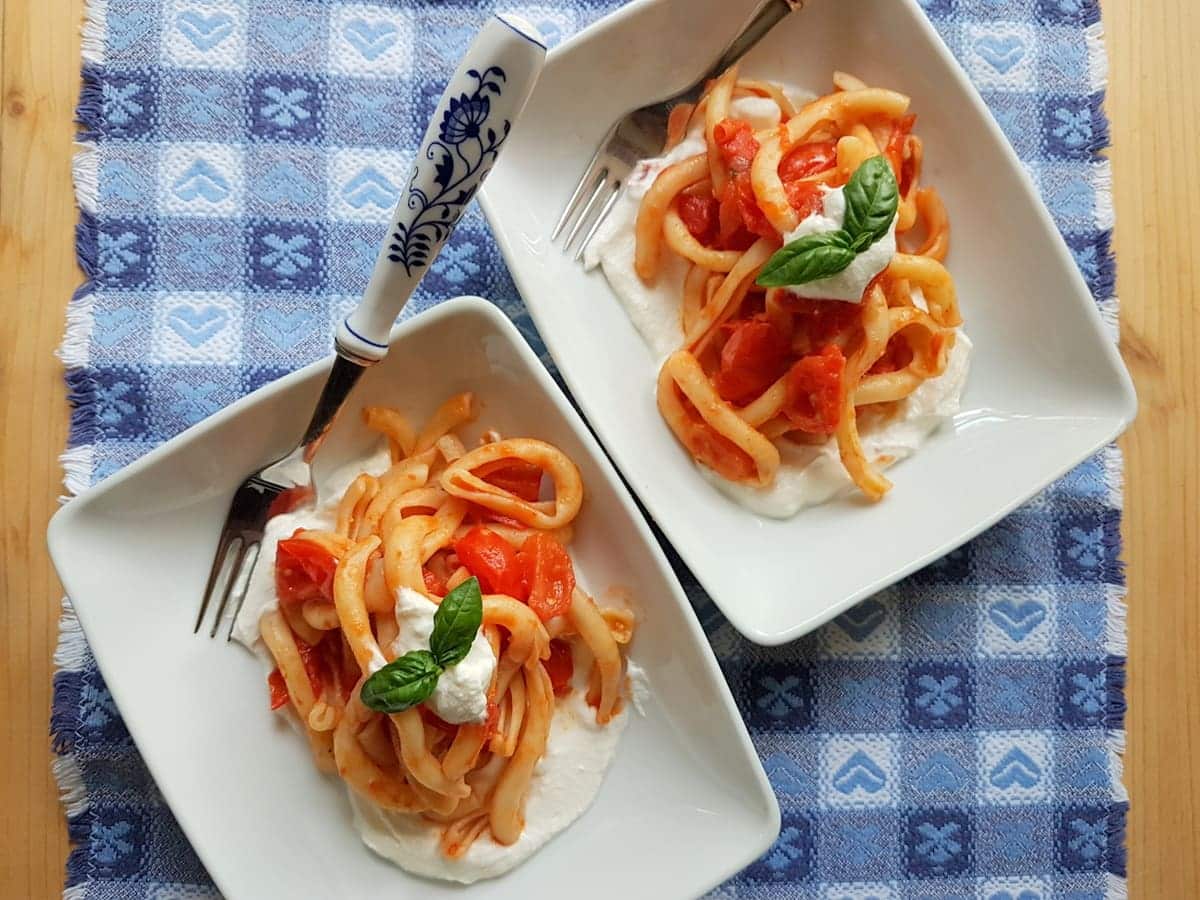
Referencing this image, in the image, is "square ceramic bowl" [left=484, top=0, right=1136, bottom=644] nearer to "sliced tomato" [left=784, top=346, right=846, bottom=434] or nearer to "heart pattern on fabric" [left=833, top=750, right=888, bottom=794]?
"sliced tomato" [left=784, top=346, right=846, bottom=434]

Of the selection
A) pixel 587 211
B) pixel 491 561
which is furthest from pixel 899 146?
→ pixel 491 561

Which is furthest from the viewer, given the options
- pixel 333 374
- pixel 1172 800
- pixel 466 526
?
pixel 1172 800

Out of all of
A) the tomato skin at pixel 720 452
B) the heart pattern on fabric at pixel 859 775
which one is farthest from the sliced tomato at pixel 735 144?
the heart pattern on fabric at pixel 859 775

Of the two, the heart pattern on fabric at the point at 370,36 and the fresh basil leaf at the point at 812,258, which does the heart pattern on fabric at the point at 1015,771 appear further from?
the heart pattern on fabric at the point at 370,36

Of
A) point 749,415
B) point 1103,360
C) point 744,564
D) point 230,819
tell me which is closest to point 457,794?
point 230,819

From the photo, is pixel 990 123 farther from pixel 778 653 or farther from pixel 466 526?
pixel 466 526

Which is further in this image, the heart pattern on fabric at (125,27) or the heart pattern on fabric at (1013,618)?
the heart pattern on fabric at (1013,618)
